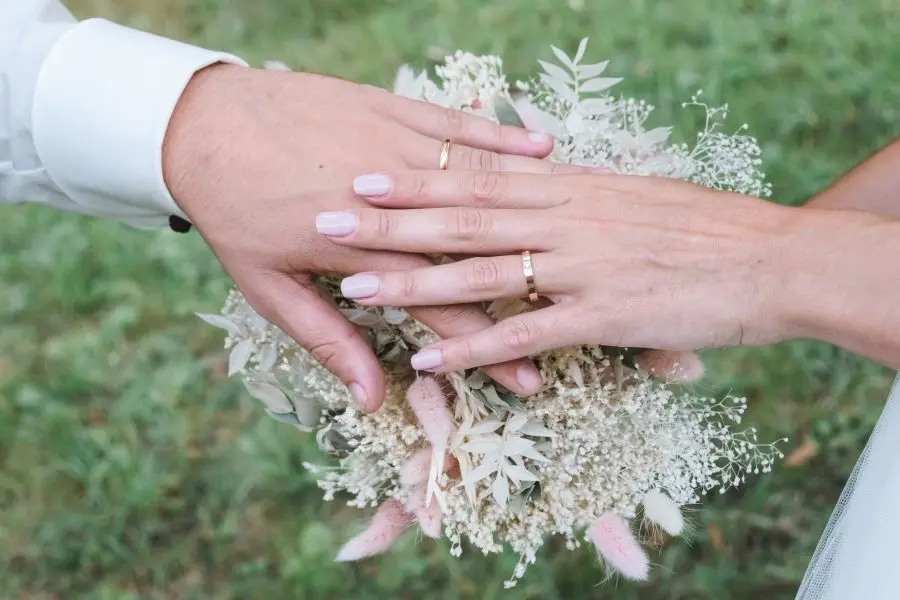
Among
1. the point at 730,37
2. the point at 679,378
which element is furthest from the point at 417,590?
the point at 730,37

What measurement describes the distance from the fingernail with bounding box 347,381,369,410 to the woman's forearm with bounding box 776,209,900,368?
0.47 m

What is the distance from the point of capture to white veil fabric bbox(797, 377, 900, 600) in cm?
83

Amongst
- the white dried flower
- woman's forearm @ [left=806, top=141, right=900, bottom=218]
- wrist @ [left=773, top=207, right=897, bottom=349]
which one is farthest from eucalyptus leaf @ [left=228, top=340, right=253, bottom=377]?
woman's forearm @ [left=806, top=141, right=900, bottom=218]

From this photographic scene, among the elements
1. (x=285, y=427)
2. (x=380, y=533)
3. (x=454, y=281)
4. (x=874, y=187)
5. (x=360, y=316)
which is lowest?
(x=285, y=427)

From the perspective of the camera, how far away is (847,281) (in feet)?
2.77

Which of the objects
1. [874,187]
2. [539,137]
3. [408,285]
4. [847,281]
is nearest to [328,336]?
[408,285]

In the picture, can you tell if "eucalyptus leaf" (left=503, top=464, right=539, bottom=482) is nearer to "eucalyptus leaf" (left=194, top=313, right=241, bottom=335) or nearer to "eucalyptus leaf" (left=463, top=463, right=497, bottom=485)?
"eucalyptus leaf" (left=463, top=463, right=497, bottom=485)

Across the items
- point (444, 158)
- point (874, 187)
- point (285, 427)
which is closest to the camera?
point (444, 158)

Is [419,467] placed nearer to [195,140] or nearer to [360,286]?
[360,286]

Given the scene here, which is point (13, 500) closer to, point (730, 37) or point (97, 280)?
point (97, 280)

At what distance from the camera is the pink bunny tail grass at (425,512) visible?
3.03 feet

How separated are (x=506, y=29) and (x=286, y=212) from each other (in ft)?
4.22

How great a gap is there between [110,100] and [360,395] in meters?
0.45

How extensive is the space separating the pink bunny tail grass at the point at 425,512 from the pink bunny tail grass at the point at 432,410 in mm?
68
